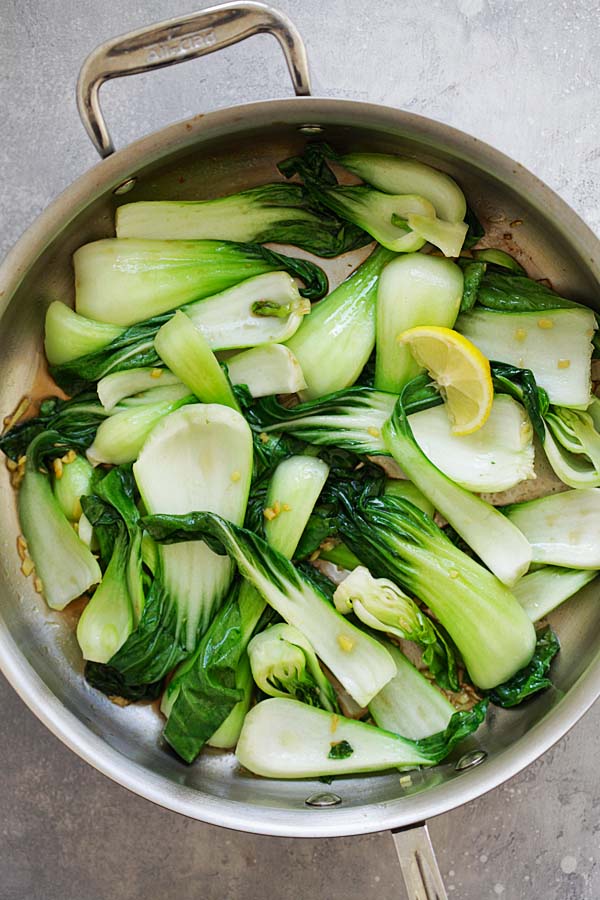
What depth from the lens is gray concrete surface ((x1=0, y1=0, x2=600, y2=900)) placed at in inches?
65.2

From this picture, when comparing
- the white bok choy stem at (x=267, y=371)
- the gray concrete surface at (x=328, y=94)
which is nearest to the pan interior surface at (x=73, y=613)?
the gray concrete surface at (x=328, y=94)

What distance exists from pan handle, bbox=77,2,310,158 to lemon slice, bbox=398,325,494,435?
544 millimetres

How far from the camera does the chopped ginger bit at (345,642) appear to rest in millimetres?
1546

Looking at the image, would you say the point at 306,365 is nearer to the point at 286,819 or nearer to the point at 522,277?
the point at 522,277

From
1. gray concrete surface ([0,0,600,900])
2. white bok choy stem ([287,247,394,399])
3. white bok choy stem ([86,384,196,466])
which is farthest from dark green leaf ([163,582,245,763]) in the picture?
white bok choy stem ([287,247,394,399])

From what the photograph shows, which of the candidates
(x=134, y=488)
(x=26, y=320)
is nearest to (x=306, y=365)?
(x=134, y=488)

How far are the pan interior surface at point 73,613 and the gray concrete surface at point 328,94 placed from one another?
12cm

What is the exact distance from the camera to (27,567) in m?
1.64

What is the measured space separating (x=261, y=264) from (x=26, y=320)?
46 cm

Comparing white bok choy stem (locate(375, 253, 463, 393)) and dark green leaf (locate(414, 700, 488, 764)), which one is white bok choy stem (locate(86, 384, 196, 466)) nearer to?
white bok choy stem (locate(375, 253, 463, 393))

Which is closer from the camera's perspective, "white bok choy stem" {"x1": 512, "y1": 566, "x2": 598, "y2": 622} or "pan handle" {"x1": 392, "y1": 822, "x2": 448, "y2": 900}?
"pan handle" {"x1": 392, "y1": 822, "x2": 448, "y2": 900}

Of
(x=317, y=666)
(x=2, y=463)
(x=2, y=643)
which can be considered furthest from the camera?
(x=2, y=463)

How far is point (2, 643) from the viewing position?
146 centimetres

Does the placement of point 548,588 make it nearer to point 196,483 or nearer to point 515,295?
point 515,295
